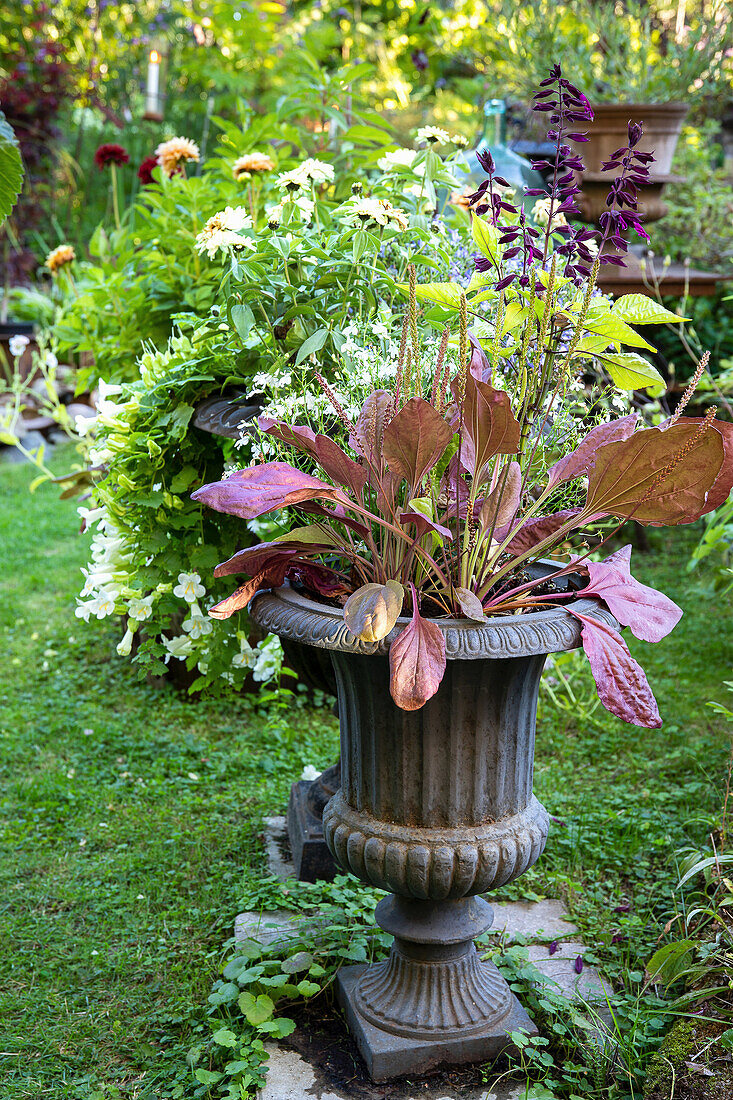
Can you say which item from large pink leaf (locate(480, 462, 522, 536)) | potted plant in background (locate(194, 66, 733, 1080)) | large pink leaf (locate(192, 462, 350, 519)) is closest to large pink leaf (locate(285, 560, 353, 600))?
potted plant in background (locate(194, 66, 733, 1080))

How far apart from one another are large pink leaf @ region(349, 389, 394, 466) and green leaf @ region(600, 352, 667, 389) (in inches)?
14.1

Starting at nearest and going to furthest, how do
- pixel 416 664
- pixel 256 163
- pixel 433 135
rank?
pixel 416 664
pixel 433 135
pixel 256 163

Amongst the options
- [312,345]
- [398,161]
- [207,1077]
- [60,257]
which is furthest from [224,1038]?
[60,257]

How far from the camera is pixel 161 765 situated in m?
2.83

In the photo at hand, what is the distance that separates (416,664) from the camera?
129 centimetres

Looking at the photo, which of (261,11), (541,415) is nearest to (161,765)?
(541,415)

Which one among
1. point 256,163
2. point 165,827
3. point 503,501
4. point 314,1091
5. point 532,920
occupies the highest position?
point 256,163

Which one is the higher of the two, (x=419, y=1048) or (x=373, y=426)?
(x=373, y=426)

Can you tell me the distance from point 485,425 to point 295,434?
0.94 feet

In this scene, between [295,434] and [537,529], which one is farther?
[537,529]

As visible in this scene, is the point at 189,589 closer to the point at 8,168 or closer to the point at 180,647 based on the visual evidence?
the point at 180,647

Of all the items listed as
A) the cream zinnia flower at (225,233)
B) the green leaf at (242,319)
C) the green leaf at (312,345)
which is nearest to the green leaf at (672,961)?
the green leaf at (312,345)

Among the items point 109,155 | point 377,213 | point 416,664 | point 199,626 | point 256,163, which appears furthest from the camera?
point 109,155

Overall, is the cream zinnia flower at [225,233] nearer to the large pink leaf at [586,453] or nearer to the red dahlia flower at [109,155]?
the large pink leaf at [586,453]
